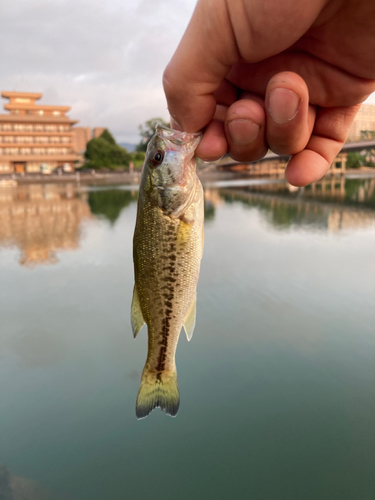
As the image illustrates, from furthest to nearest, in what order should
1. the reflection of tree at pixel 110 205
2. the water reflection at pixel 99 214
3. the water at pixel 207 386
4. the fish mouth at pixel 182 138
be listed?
the reflection of tree at pixel 110 205, the water reflection at pixel 99 214, the water at pixel 207 386, the fish mouth at pixel 182 138

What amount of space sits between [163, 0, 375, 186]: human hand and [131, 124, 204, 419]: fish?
0.48ft

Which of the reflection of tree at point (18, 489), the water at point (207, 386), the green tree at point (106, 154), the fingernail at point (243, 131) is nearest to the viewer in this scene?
the fingernail at point (243, 131)

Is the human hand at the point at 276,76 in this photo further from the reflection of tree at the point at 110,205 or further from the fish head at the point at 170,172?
the reflection of tree at the point at 110,205

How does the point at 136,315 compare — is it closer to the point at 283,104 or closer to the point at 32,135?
the point at 283,104

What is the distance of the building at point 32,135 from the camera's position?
201ft

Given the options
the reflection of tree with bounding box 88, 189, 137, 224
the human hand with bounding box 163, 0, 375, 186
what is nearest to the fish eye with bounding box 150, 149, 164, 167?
the human hand with bounding box 163, 0, 375, 186

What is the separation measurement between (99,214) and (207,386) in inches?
662

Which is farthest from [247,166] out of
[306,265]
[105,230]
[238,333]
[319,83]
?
[319,83]

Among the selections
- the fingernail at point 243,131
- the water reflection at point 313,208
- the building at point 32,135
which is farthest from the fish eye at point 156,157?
the building at point 32,135

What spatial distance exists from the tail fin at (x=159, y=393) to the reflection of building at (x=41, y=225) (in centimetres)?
1062

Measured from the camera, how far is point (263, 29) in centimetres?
150

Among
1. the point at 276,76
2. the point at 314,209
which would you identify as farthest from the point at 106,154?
the point at 276,76

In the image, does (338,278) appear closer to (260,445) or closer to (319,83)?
(260,445)

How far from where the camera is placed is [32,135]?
62.2 m
